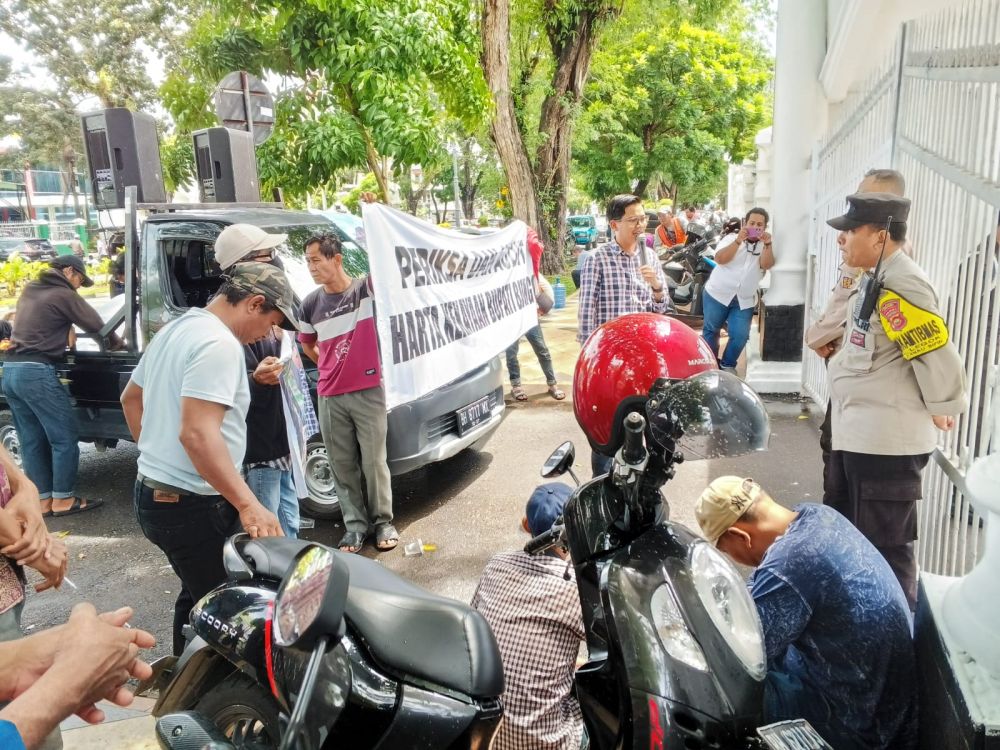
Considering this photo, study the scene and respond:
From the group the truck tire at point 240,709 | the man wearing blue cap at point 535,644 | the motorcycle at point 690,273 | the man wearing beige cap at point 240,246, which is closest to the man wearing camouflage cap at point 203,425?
the man wearing beige cap at point 240,246

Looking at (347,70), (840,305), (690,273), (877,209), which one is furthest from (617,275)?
(690,273)

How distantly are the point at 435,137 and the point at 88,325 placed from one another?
4467 millimetres

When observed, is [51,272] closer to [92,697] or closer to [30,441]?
[30,441]

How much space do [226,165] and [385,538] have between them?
12.2ft

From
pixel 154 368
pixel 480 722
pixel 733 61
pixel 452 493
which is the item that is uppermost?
pixel 733 61

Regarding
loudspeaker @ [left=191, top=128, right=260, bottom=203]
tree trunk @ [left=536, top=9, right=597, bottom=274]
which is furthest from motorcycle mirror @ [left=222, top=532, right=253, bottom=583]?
tree trunk @ [left=536, top=9, right=597, bottom=274]

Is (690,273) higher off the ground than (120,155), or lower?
lower

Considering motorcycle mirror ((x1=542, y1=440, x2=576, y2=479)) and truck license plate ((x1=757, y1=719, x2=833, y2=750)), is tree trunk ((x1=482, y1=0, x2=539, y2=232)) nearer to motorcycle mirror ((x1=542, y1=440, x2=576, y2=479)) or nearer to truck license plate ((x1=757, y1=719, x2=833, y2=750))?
motorcycle mirror ((x1=542, y1=440, x2=576, y2=479))

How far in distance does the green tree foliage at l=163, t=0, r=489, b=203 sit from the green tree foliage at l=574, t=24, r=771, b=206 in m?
13.4

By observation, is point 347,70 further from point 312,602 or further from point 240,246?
point 312,602

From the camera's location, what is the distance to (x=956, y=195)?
299cm

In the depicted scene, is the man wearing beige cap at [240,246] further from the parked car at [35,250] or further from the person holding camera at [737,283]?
the parked car at [35,250]

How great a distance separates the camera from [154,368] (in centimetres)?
269

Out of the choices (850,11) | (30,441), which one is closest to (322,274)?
(30,441)
